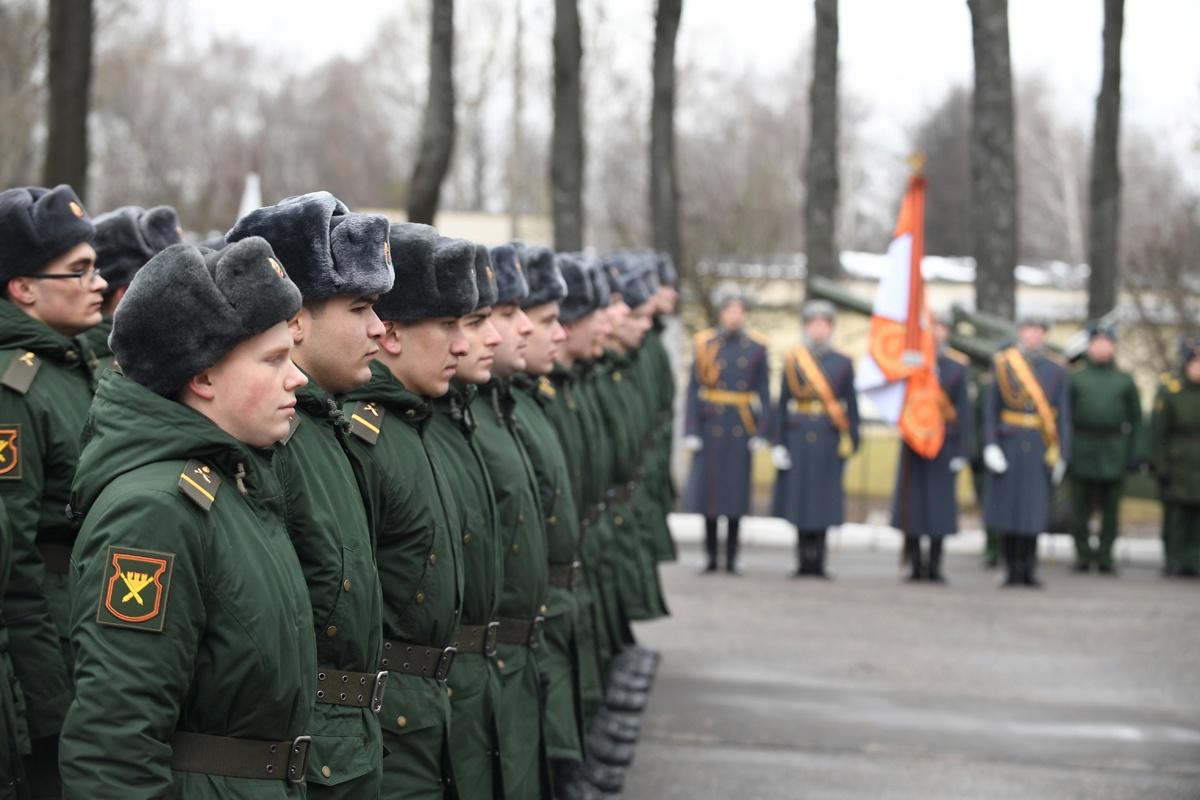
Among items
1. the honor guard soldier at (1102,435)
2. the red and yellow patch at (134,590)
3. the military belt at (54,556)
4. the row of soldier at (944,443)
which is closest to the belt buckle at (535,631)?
the military belt at (54,556)

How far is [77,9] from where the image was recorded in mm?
13039

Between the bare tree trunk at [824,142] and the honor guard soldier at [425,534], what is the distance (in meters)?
14.0

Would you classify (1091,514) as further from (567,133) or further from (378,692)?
(378,692)

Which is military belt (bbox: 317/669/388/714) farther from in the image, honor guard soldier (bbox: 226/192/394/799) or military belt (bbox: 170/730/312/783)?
military belt (bbox: 170/730/312/783)

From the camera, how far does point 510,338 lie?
18.5 ft

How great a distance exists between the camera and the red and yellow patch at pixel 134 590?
9.85ft

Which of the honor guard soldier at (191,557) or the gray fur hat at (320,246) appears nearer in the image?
the honor guard soldier at (191,557)

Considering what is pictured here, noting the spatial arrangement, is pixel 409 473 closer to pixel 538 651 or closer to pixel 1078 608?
pixel 538 651

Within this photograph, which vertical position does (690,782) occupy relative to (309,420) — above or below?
below

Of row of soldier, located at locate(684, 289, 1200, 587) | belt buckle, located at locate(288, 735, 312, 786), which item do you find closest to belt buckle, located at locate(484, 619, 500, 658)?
belt buckle, located at locate(288, 735, 312, 786)

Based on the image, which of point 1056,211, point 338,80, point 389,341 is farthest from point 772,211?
point 338,80

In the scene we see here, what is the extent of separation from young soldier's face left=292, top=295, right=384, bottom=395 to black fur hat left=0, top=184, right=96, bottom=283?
149 cm

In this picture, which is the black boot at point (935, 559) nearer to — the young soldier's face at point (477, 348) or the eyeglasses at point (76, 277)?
the young soldier's face at point (477, 348)

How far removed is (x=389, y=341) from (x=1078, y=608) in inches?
346
